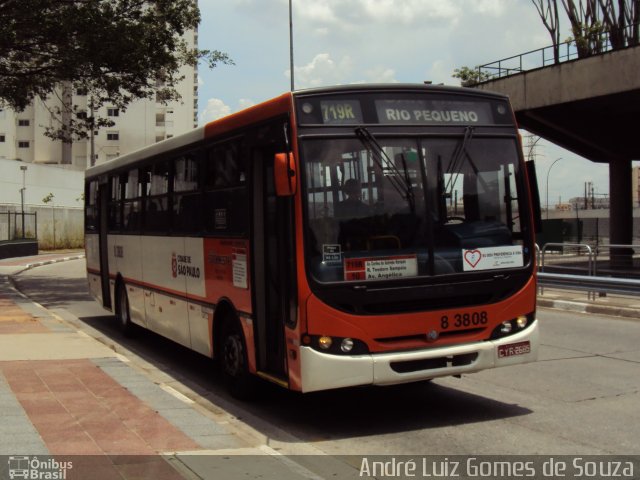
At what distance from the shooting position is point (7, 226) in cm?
4319

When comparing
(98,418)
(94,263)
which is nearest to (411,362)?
(98,418)

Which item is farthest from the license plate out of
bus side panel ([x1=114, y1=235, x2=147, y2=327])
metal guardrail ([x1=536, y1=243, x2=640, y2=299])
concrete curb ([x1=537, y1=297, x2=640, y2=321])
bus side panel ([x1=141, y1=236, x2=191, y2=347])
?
concrete curb ([x1=537, y1=297, x2=640, y2=321])

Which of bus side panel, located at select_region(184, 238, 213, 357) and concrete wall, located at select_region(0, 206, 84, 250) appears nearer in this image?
bus side panel, located at select_region(184, 238, 213, 357)

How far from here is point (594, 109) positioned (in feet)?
90.3

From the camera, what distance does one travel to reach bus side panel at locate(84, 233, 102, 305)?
46.0 feet

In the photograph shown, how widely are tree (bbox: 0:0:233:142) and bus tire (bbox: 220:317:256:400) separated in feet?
43.5

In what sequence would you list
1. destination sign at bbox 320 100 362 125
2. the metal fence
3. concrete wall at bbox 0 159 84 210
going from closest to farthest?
1. destination sign at bbox 320 100 362 125
2. the metal fence
3. concrete wall at bbox 0 159 84 210

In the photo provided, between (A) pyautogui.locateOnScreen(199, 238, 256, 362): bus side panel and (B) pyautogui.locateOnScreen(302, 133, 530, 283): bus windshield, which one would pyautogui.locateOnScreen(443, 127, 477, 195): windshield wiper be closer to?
(B) pyautogui.locateOnScreen(302, 133, 530, 283): bus windshield

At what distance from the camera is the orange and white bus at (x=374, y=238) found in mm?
6164

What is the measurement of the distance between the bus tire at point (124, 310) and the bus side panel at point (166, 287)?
1402mm

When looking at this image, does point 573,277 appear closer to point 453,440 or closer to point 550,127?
point 453,440

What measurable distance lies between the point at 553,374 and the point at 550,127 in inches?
895

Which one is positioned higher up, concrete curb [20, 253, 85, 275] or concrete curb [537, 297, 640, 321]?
concrete curb [20, 253, 85, 275]

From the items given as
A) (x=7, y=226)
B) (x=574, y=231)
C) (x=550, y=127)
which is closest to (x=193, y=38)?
(x=7, y=226)
